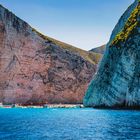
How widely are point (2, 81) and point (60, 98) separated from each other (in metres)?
30.0

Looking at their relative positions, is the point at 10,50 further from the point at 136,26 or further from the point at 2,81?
the point at 136,26

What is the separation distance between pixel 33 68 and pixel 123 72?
6796 cm

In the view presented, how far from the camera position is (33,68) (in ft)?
501

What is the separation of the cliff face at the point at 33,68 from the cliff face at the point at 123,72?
1906 inches

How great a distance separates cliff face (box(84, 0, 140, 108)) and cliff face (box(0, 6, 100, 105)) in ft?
159

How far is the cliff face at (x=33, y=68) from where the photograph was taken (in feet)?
481

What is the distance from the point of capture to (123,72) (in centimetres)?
9106

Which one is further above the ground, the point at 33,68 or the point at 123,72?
the point at 33,68

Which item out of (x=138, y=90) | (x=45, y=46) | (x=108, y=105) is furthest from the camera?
(x=45, y=46)

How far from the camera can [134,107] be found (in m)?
85.1

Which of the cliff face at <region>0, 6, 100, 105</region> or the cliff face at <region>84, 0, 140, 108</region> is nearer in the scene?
the cliff face at <region>84, 0, 140, 108</region>

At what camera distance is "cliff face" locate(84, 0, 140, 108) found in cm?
8538

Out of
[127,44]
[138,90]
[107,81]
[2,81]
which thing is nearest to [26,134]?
[138,90]

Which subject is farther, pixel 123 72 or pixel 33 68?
pixel 33 68
